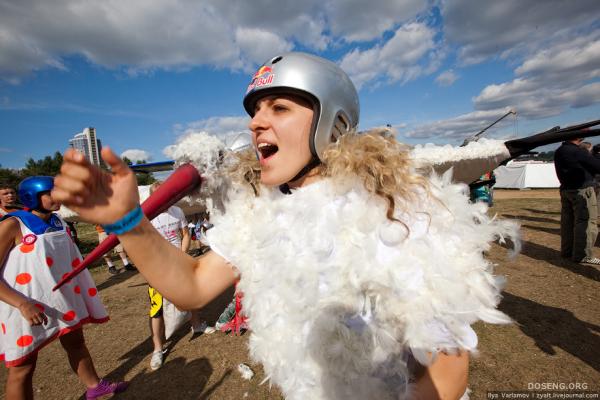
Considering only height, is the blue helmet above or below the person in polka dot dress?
above

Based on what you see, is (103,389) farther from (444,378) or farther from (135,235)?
(444,378)

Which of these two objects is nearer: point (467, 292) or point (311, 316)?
point (467, 292)

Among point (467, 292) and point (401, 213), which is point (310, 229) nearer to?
point (401, 213)

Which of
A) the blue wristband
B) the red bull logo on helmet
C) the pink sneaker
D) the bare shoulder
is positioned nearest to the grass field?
the pink sneaker

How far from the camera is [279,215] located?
168cm

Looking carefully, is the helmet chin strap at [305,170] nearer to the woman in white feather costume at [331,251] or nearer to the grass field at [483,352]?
the woman in white feather costume at [331,251]

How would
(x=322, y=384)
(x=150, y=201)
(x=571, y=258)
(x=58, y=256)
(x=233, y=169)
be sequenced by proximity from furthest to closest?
(x=571, y=258) < (x=58, y=256) < (x=233, y=169) < (x=322, y=384) < (x=150, y=201)

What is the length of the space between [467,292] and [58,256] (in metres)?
3.82

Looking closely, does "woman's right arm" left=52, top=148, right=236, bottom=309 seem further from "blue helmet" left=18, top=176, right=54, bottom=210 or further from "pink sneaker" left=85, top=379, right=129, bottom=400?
"pink sneaker" left=85, top=379, right=129, bottom=400

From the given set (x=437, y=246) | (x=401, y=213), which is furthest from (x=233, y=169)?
(x=437, y=246)

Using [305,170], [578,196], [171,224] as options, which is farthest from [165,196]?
[578,196]

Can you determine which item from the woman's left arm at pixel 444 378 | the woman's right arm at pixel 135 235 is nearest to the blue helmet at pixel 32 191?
the woman's right arm at pixel 135 235

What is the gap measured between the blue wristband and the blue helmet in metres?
2.84

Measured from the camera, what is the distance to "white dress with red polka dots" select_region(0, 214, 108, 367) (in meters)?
2.83
